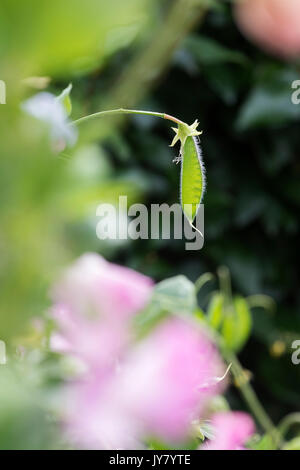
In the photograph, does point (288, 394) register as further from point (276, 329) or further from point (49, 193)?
point (49, 193)

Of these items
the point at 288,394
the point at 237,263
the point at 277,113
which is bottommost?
the point at 288,394

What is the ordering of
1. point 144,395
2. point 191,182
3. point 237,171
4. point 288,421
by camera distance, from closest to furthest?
point 144,395 < point 191,182 < point 288,421 < point 237,171

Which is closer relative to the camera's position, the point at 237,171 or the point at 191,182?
the point at 191,182

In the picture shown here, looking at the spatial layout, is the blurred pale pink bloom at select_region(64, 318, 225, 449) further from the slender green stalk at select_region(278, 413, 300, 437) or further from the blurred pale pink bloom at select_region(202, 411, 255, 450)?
the slender green stalk at select_region(278, 413, 300, 437)

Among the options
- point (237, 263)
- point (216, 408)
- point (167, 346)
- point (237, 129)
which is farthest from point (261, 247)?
point (167, 346)

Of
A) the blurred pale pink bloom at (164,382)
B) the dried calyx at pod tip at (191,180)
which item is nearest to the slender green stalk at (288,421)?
the dried calyx at pod tip at (191,180)

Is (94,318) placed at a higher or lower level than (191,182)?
lower

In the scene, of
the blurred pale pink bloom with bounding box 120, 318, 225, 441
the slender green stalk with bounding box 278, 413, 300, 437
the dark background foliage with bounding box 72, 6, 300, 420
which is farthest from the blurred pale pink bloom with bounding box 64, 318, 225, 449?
the dark background foliage with bounding box 72, 6, 300, 420

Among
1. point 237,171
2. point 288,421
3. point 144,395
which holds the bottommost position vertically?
point 144,395

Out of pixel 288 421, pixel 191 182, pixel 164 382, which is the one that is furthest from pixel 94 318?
pixel 288 421

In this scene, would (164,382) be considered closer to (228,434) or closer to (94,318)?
(94,318)
